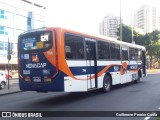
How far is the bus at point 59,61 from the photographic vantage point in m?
12.0

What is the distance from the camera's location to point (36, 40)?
41.1 feet

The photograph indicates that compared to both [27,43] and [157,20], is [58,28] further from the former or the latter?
[157,20]

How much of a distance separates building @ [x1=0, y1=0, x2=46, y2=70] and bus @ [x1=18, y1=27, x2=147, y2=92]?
38347 millimetres

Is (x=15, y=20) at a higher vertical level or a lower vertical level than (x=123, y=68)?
higher

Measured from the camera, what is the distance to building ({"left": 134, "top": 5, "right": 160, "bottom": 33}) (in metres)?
98.3

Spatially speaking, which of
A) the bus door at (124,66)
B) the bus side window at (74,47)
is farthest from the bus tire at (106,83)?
the bus side window at (74,47)

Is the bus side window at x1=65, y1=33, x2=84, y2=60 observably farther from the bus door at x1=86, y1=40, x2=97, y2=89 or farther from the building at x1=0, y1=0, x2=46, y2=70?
the building at x1=0, y1=0, x2=46, y2=70

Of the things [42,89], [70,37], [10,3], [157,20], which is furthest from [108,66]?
[157,20]

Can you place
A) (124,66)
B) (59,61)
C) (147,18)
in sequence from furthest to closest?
(147,18), (124,66), (59,61)

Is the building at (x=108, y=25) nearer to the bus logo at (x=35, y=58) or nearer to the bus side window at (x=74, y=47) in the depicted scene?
the bus side window at (x=74, y=47)

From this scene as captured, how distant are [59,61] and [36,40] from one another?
151 cm

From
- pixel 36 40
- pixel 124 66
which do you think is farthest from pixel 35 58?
pixel 124 66

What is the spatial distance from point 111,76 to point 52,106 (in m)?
6.10

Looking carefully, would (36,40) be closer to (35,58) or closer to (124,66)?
(35,58)
